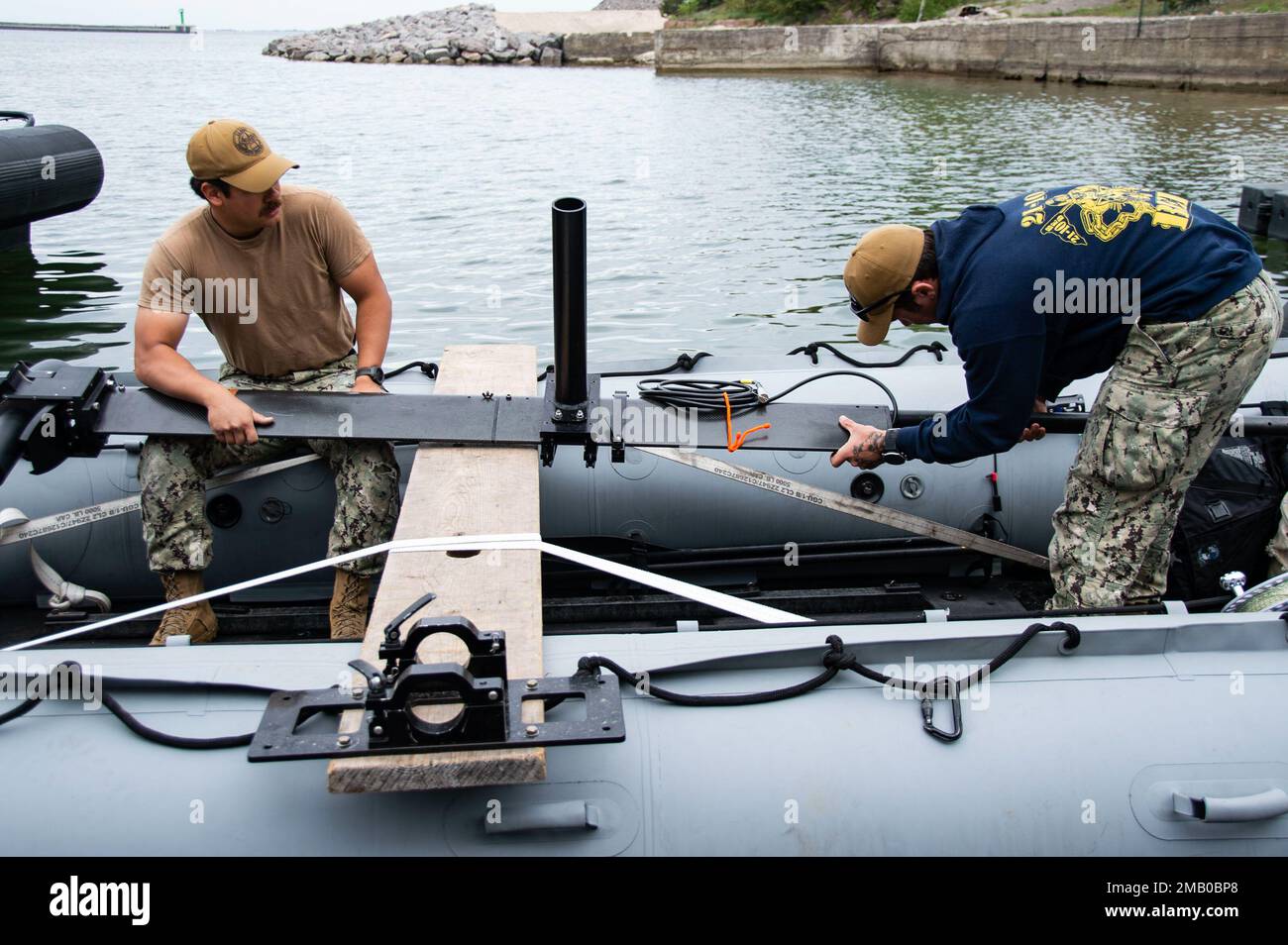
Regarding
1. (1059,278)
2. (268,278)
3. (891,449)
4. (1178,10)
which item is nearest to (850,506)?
(891,449)

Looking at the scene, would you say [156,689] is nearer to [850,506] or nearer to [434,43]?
[850,506]

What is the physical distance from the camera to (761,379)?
3.83 metres

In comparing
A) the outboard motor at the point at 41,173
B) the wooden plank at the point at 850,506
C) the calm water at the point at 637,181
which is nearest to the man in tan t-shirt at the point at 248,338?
the wooden plank at the point at 850,506

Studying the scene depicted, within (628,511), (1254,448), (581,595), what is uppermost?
(1254,448)

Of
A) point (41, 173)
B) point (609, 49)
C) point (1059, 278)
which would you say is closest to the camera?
point (1059, 278)

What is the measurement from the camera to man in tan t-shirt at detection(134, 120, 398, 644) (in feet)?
10.00

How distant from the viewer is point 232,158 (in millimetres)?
3002

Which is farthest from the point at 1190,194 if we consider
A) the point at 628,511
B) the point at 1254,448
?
the point at 628,511

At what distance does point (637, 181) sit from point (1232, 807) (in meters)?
11.6

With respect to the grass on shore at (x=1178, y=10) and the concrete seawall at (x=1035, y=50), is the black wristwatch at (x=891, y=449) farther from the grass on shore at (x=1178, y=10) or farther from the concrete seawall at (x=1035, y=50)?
the grass on shore at (x=1178, y=10)

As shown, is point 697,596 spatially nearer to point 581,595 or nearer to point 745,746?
point 745,746

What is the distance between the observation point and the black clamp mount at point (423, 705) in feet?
6.18

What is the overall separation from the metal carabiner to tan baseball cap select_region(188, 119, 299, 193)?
2224 millimetres
